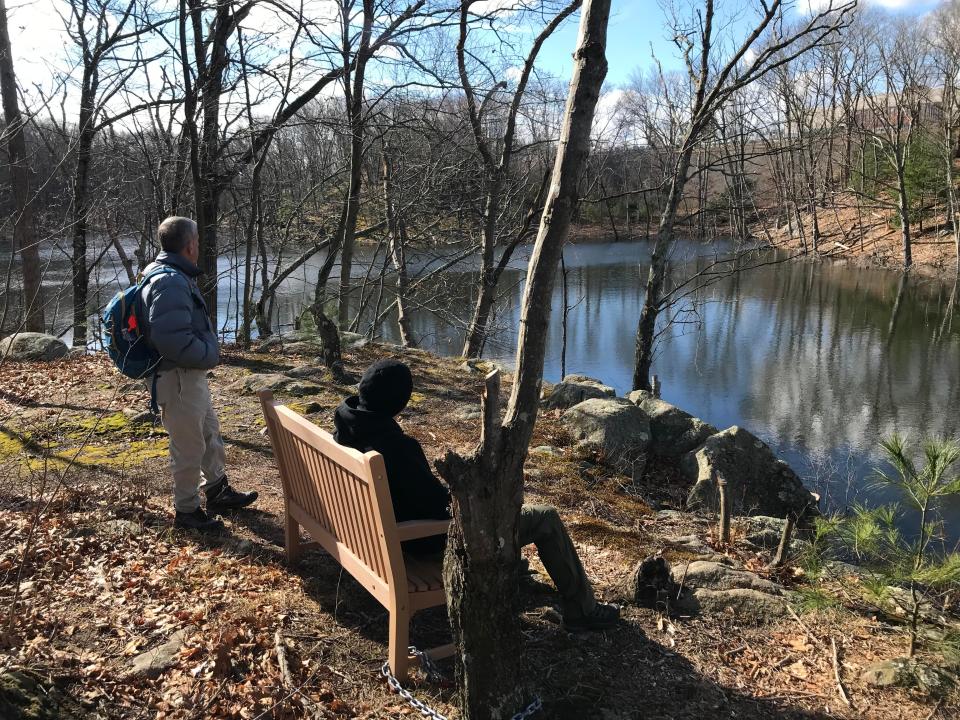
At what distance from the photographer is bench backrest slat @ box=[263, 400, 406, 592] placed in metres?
2.80

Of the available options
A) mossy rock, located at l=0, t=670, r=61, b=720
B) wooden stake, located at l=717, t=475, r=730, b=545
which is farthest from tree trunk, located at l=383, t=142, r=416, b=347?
mossy rock, located at l=0, t=670, r=61, b=720

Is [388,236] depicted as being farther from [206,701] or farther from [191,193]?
[206,701]

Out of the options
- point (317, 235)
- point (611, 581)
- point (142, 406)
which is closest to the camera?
point (611, 581)

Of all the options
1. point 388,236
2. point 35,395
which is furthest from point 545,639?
point 388,236

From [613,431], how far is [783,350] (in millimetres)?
10445

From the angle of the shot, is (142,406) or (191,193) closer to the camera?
(142,406)

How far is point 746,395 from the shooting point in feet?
44.0

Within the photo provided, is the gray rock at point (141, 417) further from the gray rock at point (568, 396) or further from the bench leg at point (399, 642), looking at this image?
the bench leg at point (399, 642)

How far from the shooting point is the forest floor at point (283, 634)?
285 cm

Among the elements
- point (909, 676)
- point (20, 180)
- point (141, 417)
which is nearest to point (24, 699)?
point (909, 676)

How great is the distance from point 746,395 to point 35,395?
36.5 ft

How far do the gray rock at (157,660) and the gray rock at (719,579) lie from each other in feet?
8.31

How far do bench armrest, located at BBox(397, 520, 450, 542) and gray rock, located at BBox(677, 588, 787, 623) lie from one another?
1.60 metres

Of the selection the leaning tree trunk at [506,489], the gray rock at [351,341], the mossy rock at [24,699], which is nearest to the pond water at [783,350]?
the gray rock at [351,341]
